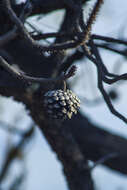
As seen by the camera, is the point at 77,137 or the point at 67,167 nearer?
the point at 67,167

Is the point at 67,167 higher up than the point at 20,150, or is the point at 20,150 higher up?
the point at 67,167

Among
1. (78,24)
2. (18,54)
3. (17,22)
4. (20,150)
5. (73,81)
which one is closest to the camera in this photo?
(17,22)

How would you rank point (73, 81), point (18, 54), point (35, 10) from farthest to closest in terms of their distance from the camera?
point (73, 81) → point (18, 54) → point (35, 10)

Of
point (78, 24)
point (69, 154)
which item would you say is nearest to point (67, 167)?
point (69, 154)

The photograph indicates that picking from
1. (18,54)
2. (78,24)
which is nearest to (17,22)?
(78,24)

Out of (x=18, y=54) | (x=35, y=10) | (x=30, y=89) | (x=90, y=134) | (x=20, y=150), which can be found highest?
(x=35, y=10)

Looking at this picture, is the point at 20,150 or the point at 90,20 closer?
the point at 90,20

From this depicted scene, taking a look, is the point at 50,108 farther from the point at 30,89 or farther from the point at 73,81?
the point at 73,81

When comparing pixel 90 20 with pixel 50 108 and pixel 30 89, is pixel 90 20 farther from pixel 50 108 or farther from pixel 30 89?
pixel 30 89

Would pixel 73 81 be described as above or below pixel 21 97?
below
